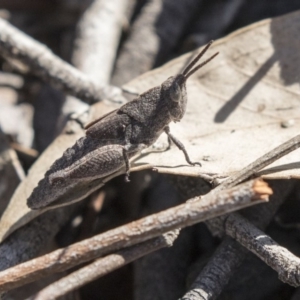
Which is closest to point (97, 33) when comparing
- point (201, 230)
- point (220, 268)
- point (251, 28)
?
point (251, 28)

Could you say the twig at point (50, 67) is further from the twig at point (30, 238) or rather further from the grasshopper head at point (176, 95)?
the twig at point (30, 238)

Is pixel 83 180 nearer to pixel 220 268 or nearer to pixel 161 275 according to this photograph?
pixel 161 275

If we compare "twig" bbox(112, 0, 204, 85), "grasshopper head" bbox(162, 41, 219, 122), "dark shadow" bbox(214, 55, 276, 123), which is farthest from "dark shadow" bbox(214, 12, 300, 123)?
"twig" bbox(112, 0, 204, 85)

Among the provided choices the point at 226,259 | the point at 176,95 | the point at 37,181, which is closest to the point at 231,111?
the point at 176,95

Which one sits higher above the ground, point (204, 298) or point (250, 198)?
point (250, 198)

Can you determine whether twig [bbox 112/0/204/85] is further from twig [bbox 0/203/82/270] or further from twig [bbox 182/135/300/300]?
twig [bbox 182/135/300/300]

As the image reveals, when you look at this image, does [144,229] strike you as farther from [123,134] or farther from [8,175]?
[8,175]
